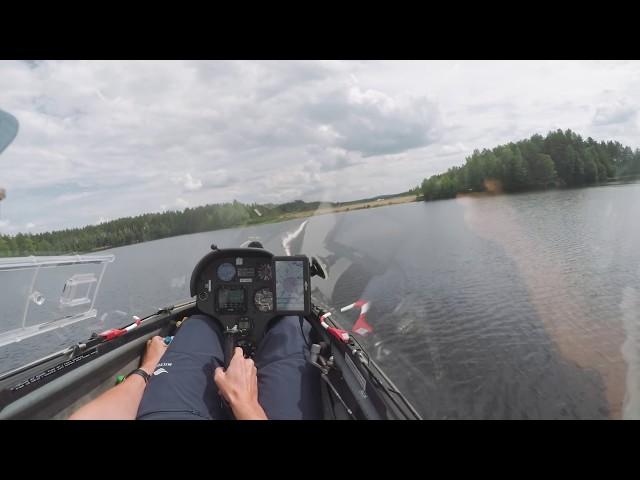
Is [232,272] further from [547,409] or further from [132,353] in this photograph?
[547,409]

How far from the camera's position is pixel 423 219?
65.6ft

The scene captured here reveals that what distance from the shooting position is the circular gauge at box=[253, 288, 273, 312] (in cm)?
314

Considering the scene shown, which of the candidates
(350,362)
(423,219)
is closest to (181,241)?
(423,219)

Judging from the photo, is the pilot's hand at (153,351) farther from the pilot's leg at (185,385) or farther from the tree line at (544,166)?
the tree line at (544,166)

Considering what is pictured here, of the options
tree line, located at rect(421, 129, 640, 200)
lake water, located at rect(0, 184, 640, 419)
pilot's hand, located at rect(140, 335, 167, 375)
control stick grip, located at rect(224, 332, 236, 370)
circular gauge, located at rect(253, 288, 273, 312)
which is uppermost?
tree line, located at rect(421, 129, 640, 200)

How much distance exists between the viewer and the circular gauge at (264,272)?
Answer: 324cm

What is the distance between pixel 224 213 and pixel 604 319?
12912 mm

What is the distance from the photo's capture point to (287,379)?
196cm

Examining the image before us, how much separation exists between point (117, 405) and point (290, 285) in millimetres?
1567

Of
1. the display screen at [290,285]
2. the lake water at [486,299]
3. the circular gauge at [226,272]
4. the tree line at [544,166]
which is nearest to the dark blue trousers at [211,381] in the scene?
the display screen at [290,285]

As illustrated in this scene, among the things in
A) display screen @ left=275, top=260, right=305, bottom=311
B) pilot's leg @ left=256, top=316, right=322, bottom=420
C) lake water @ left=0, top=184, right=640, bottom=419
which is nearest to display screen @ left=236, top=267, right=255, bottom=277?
display screen @ left=275, top=260, right=305, bottom=311

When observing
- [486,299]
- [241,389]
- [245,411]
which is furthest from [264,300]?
[486,299]

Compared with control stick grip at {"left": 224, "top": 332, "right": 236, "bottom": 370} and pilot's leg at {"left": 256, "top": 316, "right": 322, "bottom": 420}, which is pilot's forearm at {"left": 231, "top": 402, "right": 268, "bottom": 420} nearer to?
pilot's leg at {"left": 256, "top": 316, "right": 322, "bottom": 420}

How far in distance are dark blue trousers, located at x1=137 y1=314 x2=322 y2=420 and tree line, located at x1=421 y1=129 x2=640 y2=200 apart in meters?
19.6
